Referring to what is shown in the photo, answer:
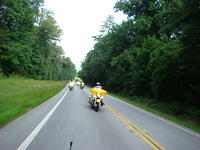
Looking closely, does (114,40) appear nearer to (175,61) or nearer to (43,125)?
(175,61)

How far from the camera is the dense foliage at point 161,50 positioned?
15.6 m

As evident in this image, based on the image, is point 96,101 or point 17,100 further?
point 17,100

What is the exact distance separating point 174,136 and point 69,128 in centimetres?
379

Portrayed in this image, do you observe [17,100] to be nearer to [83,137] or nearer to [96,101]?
[96,101]

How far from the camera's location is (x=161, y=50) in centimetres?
2322

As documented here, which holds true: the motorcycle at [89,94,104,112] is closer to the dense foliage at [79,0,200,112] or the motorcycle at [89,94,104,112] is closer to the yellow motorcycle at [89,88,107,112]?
the yellow motorcycle at [89,88,107,112]

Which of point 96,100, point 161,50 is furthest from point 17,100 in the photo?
point 161,50

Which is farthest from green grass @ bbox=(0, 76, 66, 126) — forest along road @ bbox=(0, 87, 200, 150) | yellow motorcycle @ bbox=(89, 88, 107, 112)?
yellow motorcycle @ bbox=(89, 88, 107, 112)

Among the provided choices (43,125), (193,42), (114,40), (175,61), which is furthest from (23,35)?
(43,125)

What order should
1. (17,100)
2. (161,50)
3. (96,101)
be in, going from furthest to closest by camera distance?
(161,50)
(17,100)
(96,101)

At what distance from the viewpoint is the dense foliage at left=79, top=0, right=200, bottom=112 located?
51.1 ft

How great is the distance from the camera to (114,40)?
44062 mm

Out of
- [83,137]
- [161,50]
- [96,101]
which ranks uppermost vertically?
[161,50]

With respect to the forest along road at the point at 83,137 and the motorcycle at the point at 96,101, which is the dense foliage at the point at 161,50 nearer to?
the motorcycle at the point at 96,101
